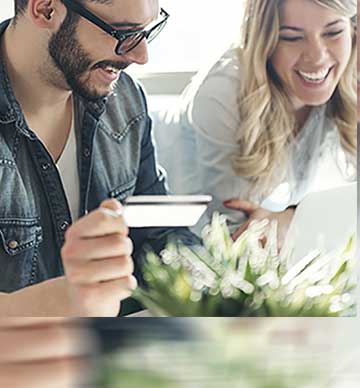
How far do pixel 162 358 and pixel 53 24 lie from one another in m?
0.55

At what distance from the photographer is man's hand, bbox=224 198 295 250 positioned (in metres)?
1.40

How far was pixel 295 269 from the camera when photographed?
1.41m

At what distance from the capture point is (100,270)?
139cm

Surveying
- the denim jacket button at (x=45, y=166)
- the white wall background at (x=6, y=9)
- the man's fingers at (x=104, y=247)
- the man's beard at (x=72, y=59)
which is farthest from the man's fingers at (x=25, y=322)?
the white wall background at (x=6, y=9)

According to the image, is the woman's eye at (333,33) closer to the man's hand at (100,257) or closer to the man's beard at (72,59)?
the man's beard at (72,59)

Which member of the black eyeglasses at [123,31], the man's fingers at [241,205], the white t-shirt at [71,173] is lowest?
the man's fingers at [241,205]

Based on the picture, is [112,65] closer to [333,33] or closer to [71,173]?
[71,173]

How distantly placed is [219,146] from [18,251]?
0.36 m

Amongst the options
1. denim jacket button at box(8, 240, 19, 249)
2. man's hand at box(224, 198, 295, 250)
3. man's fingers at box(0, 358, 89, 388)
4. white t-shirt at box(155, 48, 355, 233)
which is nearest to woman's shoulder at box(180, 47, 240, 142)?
white t-shirt at box(155, 48, 355, 233)

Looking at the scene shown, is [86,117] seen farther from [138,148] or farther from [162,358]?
[162,358]

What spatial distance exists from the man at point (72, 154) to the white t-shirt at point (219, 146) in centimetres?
4

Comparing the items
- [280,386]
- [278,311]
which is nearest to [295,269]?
[278,311]

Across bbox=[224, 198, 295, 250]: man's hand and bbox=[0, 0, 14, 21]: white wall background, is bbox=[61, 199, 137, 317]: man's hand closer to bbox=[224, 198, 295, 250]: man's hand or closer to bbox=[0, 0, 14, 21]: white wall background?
bbox=[224, 198, 295, 250]: man's hand

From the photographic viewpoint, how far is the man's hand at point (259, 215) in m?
1.40
